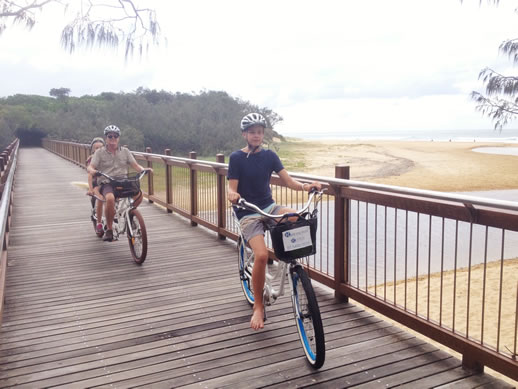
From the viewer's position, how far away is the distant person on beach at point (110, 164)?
6336 millimetres

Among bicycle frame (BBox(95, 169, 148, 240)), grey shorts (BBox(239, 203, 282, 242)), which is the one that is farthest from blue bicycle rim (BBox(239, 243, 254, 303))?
bicycle frame (BBox(95, 169, 148, 240))

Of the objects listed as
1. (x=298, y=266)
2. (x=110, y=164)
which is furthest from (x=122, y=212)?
(x=298, y=266)

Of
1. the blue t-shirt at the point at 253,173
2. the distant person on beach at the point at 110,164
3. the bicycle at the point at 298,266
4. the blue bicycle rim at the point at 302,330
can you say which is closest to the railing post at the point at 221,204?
the distant person on beach at the point at 110,164

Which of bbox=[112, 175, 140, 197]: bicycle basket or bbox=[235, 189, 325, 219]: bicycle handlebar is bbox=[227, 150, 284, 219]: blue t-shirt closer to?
bbox=[235, 189, 325, 219]: bicycle handlebar

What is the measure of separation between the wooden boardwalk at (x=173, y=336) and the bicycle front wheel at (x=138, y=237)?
0.44 feet

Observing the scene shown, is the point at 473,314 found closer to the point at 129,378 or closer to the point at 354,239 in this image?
the point at 354,239

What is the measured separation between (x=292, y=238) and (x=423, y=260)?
7975 mm

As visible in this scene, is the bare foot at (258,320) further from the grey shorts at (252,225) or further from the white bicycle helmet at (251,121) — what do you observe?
the white bicycle helmet at (251,121)

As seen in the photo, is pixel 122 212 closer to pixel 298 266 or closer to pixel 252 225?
pixel 252 225

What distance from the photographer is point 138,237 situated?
6039 mm

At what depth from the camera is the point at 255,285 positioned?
375 centimetres

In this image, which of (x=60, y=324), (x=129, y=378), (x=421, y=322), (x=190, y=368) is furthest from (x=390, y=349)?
(x=60, y=324)

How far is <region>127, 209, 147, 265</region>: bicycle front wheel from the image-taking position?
5.88 meters

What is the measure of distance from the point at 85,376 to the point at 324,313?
1900 millimetres
